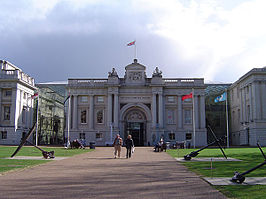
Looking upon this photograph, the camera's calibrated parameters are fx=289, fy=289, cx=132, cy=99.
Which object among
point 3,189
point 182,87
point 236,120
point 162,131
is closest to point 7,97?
point 162,131

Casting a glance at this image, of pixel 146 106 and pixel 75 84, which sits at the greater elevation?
pixel 75 84

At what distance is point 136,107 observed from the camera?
62.7m

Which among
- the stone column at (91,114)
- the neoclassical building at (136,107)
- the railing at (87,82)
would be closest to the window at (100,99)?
the neoclassical building at (136,107)

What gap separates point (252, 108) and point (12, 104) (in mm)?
48508

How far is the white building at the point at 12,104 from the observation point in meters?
→ 58.9

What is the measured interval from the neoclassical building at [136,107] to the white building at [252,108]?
856 centimetres

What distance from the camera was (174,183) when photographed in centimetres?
1061

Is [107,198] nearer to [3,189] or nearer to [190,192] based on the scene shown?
[190,192]

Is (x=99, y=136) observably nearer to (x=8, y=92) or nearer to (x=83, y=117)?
(x=83, y=117)

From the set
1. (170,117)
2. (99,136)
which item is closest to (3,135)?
(99,136)

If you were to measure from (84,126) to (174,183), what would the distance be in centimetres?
5336

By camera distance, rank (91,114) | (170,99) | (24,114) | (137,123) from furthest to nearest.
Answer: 1. (24,114)
2. (137,123)
3. (170,99)
4. (91,114)

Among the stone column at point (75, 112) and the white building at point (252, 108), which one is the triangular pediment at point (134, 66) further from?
the white building at point (252, 108)

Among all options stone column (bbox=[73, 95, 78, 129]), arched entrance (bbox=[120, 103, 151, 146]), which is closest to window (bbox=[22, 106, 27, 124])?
stone column (bbox=[73, 95, 78, 129])
